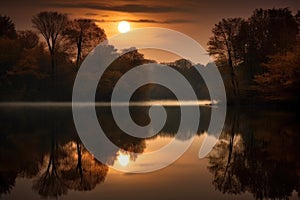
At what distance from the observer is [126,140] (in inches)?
898

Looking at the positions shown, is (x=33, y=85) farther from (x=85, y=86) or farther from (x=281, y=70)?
(x=281, y=70)

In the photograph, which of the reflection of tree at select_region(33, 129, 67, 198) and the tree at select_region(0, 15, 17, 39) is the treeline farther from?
the reflection of tree at select_region(33, 129, 67, 198)

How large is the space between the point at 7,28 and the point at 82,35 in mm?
14555

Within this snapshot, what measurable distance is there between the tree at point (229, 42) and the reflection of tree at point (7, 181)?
5247 centimetres

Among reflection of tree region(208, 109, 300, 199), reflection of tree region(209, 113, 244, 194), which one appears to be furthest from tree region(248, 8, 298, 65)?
reflection of tree region(209, 113, 244, 194)

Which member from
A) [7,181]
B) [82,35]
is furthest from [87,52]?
[7,181]

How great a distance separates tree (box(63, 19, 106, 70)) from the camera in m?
70.6

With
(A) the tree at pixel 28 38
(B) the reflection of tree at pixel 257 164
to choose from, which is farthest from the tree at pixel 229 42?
(B) the reflection of tree at pixel 257 164

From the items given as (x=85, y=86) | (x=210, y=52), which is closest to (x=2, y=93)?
(x=85, y=86)

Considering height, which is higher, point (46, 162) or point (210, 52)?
point (210, 52)

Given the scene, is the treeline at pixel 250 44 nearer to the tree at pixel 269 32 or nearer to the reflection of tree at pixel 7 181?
the tree at pixel 269 32

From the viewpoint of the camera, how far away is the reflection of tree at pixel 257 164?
11562 millimetres

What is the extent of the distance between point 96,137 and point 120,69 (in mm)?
56962

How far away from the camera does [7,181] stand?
40.3ft
